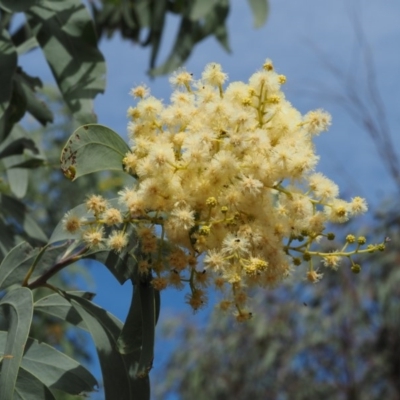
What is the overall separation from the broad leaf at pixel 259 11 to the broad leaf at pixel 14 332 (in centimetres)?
197

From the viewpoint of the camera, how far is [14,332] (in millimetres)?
1285

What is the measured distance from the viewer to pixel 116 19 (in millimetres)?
3928

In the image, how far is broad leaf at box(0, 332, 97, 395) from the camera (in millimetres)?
1399

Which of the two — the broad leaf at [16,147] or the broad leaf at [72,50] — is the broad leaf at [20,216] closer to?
the broad leaf at [16,147]

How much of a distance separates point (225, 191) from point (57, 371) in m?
0.46

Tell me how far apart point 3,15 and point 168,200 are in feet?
4.30

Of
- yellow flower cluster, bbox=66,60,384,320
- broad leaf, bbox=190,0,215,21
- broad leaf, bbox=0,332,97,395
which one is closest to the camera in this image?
yellow flower cluster, bbox=66,60,384,320

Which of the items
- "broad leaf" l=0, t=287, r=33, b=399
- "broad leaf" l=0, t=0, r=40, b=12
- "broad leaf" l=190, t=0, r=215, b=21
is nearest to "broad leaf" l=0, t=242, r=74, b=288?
"broad leaf" l=0, t=287, r=33, b=399

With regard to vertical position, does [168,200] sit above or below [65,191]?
below

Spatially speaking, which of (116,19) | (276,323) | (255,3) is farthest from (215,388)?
(255,3)

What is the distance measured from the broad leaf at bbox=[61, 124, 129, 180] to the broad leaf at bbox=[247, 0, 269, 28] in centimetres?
191

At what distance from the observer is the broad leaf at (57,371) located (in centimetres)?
140

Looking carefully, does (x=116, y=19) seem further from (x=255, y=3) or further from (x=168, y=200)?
(x=168, y=200)

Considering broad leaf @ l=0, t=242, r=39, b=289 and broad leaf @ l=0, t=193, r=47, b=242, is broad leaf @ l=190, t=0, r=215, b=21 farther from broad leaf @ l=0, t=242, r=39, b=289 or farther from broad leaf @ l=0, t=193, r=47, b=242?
broad leaf @ l=0, t=242, r=39, b=289
